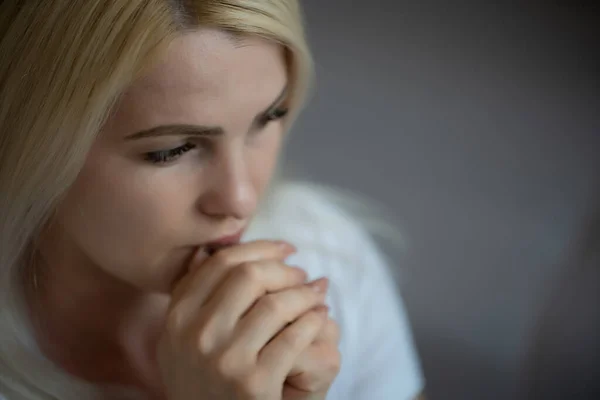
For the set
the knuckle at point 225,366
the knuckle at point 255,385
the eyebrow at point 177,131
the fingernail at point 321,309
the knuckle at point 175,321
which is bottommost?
the knuckle at point 255,385

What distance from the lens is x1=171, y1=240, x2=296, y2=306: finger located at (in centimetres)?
60

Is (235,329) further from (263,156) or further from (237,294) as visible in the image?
Result: (263,156)

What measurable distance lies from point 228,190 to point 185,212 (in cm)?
5

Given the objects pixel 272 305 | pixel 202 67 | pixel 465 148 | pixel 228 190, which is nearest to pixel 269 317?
pixel 272 305

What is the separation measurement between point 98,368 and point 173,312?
18 centimetres

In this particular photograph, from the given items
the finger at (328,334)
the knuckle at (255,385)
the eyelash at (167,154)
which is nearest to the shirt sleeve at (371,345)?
the finger at (328,334)

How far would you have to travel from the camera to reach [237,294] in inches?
23.2

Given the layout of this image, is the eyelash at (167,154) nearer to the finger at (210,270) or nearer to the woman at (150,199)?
the woman at (150,199)

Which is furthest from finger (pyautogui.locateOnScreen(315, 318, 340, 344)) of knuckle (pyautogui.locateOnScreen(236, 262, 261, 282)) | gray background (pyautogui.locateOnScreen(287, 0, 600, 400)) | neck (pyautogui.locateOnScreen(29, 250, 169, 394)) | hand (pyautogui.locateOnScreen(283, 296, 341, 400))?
gray background (pyautogui.locateOnScreen(287, 0, 600, 400))

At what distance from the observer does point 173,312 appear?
60cm

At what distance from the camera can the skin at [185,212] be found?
1.71 ft

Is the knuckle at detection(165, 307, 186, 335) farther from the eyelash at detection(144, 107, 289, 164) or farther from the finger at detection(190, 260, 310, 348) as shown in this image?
the eyelash at detection(144, 107, 289, 164)

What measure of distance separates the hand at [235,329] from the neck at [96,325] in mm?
139

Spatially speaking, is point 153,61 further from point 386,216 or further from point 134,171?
point 386,216
